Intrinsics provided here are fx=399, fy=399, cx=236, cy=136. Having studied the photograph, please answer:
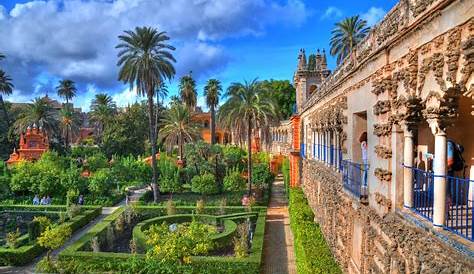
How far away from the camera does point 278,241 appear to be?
2131 cm

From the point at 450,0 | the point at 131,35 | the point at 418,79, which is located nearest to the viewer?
the point at 450,0

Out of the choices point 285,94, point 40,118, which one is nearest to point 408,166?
point 40,118

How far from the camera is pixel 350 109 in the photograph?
1099cm

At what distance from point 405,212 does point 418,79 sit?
2.39 meters

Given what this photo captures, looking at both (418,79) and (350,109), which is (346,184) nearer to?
(350,109)

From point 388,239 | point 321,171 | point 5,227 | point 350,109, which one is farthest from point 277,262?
point 5,227

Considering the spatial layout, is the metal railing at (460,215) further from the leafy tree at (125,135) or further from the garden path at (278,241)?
the leafy tree at (125,135)

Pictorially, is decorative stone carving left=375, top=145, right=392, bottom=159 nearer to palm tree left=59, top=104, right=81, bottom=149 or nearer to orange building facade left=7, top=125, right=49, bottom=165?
orange building facade left=7, top=125, right=49, bottom=165

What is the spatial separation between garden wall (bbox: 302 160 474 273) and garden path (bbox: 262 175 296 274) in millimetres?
3152

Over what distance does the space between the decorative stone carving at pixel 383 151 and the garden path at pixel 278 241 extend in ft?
33.9

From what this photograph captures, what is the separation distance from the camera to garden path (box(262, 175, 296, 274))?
17.6 metres

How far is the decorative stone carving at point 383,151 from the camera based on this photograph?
24.8 feet

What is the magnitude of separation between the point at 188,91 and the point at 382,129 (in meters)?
53.6

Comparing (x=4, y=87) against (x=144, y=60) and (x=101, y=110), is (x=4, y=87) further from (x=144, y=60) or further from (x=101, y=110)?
(x=144, y=60)
